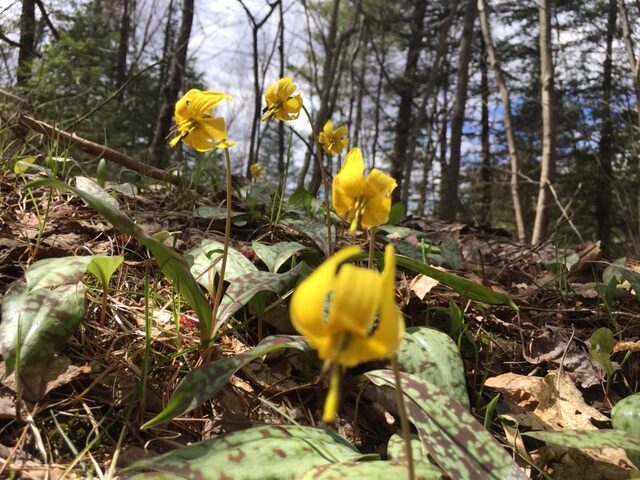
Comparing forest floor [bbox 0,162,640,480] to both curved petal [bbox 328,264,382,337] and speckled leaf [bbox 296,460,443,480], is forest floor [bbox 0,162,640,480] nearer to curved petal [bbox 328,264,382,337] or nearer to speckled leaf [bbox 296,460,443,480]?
speckled leaf [bbox 296,460,443,480]

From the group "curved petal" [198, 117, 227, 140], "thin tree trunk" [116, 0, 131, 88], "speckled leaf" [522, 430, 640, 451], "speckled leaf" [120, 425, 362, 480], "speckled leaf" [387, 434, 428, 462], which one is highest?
"thin tree trunk" [116, 0, 131, 88]

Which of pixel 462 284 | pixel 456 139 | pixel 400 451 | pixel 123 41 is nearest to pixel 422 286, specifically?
pixel 462 284

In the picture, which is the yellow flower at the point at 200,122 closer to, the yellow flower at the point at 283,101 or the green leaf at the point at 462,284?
the yellow flower at the point at 283,101

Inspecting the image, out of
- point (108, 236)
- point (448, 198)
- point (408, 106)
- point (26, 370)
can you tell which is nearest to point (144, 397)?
point (26, 370)

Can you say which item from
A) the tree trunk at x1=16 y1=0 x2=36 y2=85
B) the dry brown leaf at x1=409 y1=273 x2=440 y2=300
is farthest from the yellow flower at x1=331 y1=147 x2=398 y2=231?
the tree trunk at x1=16 y1=0 x2=36 y2=85

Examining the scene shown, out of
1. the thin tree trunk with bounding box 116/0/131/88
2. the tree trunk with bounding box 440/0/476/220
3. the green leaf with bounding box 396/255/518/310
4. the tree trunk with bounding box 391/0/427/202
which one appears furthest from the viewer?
the tree trunk with bounding box 391/0/427/202

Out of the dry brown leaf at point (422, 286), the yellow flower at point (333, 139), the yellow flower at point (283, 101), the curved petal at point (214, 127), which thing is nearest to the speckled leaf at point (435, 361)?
the dry brown leaf at point (422, 286)

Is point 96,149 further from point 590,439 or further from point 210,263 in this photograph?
point 590,439
